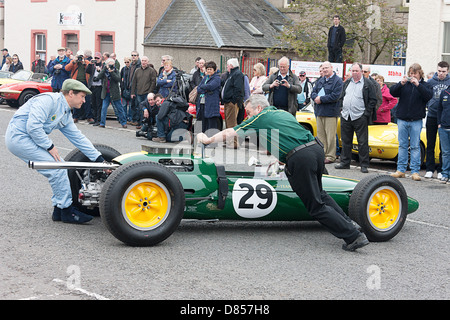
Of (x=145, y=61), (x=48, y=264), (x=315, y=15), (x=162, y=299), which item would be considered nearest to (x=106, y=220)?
(x=48, y=264)

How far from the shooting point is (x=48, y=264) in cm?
636

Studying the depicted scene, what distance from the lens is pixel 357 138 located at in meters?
13.8

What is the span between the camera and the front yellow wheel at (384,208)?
7.95 meters

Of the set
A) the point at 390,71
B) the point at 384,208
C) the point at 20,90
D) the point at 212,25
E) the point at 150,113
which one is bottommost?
the point at 384,208

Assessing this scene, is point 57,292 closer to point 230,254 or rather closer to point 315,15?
point 230,254

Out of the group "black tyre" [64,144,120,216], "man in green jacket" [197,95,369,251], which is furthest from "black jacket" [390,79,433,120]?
"black tyre" [64,144,120,216]

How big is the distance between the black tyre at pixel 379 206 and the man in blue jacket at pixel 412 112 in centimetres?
487

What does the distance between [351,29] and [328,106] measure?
12.4m

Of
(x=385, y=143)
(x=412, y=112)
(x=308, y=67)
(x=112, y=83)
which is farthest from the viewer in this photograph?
(x=308, y=67)

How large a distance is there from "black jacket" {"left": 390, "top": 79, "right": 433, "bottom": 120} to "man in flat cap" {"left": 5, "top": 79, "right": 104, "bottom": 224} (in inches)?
260

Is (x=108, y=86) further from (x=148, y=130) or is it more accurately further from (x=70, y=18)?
(x=70, y=18)

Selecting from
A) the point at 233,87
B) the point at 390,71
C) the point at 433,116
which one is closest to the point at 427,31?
the point at 390,71

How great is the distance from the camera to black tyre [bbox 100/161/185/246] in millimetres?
6938

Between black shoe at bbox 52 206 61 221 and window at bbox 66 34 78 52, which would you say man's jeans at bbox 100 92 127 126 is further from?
window at bbox 66 34 78 52
